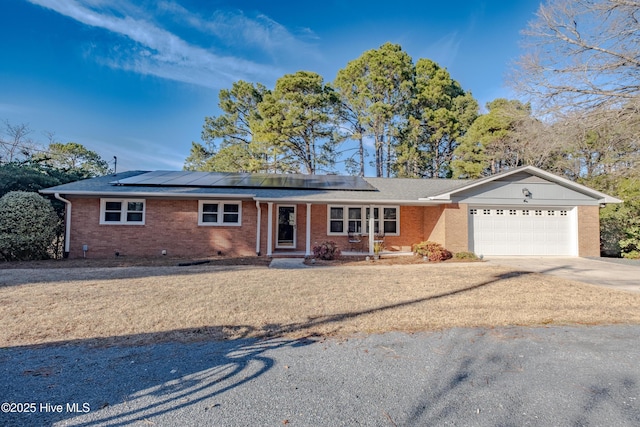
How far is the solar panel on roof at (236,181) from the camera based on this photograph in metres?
13.3

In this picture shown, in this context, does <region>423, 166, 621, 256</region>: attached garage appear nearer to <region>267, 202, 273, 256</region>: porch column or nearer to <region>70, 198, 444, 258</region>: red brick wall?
<region>70, 198, 444, 258</region>: red brick wall

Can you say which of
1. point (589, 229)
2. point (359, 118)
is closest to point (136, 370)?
point (589, 229)

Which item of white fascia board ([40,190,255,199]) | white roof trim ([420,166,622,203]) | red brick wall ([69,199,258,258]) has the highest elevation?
white roof trim ([420,166,622,203])

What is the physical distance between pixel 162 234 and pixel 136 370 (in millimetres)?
10304

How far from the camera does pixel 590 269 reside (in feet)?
31.6

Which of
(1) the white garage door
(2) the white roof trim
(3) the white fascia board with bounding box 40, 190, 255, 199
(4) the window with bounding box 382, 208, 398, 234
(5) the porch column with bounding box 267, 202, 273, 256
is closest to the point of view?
(3) the white fascia board with bounding box 40, 190, 255, 199

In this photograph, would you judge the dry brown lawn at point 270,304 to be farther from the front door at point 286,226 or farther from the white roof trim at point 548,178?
the front door at point 286,226

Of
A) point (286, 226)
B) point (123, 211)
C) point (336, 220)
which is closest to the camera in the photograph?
point (123, 211)

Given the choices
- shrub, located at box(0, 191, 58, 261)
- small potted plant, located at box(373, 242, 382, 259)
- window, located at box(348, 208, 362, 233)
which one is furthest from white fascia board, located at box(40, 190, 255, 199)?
small potted plant, located at box(373, 242, 382, 259)

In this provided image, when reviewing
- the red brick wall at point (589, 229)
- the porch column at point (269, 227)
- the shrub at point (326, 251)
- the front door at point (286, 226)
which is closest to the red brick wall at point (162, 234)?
the porch column at point (269, 227)

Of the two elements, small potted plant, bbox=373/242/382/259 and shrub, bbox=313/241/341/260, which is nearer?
shrub, bbox=313/241/341/260

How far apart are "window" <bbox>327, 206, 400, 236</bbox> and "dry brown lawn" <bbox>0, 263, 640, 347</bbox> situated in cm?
523

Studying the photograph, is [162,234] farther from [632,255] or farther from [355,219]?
[632,255]

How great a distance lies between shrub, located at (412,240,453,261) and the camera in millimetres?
11492
